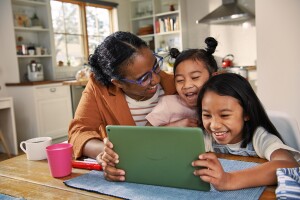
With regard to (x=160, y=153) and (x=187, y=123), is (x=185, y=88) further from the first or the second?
(x=160, y=153)

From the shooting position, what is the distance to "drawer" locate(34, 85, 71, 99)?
3959 mm

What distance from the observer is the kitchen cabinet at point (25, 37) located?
398 centimetres

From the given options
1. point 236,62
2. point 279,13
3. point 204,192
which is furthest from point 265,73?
point 236,62

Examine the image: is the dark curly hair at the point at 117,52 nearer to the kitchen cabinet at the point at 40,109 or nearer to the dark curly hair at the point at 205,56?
the dark curly hair at the point at 205,56

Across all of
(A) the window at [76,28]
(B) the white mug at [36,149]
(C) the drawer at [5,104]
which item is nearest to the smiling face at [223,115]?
(B) the white mug at [36,149]

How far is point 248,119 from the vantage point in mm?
1010

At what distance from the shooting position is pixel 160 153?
75 centimetres

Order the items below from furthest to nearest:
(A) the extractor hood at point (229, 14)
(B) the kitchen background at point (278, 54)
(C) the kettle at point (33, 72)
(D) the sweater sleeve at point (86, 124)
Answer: (A) the extractor hood at point (229, 14) → (C) the kettle at point (33, 72) → (B) the kitchen background at point (278, 54) → (D) the sweater sleeve at point (86, 124)

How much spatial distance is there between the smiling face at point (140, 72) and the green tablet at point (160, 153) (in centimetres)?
43

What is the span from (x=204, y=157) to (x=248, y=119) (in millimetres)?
384

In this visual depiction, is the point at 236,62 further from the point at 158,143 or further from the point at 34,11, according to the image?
the point at 158,143

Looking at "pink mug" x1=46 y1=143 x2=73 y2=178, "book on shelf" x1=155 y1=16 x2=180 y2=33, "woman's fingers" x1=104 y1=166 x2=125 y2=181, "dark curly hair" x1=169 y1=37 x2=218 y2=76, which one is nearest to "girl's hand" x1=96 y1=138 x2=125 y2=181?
"woman's fingers" x1=104 y1=166 x2=125 y2=181

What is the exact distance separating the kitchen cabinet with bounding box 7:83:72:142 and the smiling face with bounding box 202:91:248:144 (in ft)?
11.1

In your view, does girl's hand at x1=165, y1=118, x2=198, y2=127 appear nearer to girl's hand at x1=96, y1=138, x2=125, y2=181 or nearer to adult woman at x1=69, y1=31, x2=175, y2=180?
adult woman at x1=69, y1=31, x2=175, y2=180
